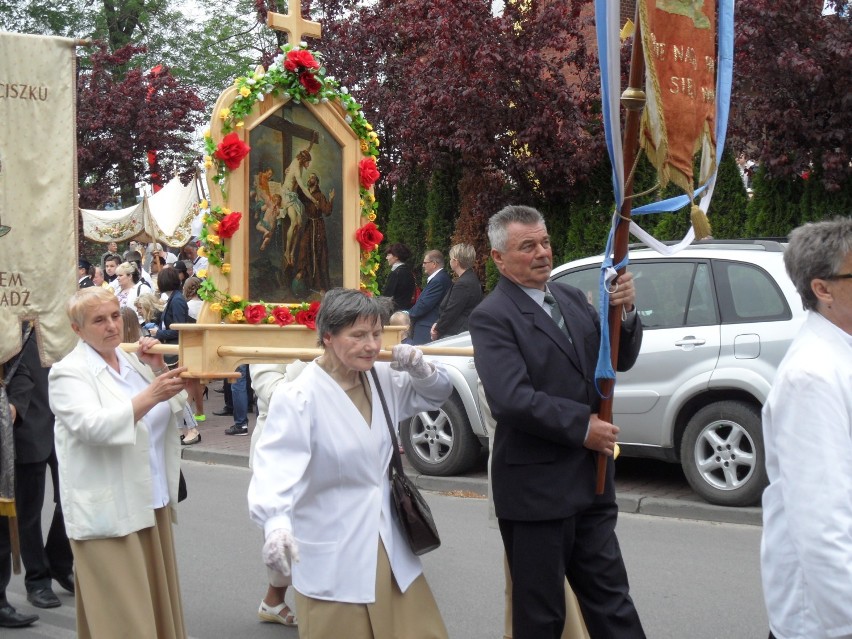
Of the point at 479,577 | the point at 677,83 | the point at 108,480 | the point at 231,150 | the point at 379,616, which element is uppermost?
the point at 677,83

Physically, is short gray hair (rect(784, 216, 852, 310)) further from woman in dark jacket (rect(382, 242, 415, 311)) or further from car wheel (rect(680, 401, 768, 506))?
woman in dark jacket (rect(382, 242, 415, 311))

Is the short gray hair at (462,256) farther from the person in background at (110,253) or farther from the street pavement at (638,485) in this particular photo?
the person in background at (110,253)

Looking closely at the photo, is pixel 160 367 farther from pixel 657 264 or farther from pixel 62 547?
pixel 657 264

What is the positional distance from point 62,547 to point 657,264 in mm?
4973

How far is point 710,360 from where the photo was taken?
8.09 m

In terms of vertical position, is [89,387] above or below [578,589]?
above

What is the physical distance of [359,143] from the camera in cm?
573

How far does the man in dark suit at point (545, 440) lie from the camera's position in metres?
4.03

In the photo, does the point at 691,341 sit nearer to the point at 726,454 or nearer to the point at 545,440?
the point at 726,454

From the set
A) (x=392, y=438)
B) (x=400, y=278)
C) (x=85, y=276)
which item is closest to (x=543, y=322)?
(x=392, y=438)

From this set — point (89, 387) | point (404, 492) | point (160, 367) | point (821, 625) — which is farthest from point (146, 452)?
point (821, 625)

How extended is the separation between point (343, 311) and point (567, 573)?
138 centimetres

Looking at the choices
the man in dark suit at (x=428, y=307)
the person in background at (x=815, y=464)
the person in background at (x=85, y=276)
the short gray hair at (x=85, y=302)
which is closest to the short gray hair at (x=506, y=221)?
the person in background at (x=815, y=464)

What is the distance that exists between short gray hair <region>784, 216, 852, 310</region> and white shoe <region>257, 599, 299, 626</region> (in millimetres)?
3903
